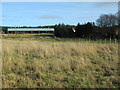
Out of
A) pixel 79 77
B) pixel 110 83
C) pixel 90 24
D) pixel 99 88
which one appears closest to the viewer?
pixel 99 88

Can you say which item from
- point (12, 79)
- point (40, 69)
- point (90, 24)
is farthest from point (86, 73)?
point (90, 24)

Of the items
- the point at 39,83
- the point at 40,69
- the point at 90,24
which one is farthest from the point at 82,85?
the point at 90,24

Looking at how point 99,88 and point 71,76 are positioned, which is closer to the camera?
point 99,88

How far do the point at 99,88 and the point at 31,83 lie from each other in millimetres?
1564

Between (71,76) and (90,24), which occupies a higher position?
(90,24)

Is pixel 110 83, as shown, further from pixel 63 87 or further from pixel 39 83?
pixel 39 83

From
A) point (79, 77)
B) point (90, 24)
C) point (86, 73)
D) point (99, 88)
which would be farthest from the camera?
point (90, 24)

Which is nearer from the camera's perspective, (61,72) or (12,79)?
(12,79)

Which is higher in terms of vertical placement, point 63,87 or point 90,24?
point 90,24

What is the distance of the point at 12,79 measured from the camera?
3.73 metres

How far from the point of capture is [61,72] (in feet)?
14.2

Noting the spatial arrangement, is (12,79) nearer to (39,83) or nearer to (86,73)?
(39,83)

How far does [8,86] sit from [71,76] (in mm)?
1645

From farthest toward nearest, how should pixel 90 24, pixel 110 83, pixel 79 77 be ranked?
1. pixel 90 24
2. pixel 79 77
3. pixel 110 83
